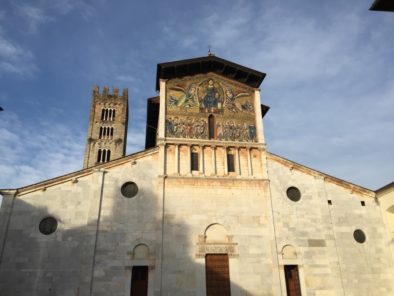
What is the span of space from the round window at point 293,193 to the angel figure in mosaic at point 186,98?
7.17m

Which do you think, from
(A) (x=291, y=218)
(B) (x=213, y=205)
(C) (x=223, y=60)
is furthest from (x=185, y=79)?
(A) (x=291, y=218)

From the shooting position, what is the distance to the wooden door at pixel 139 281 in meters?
14.8

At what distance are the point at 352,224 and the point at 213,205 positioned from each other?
7.77 m

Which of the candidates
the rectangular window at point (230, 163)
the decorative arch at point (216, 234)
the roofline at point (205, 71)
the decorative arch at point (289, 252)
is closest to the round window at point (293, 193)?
the decorative arch at point (289, 252)

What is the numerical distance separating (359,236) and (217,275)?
8.20 m

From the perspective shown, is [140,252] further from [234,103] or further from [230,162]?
[234,103]

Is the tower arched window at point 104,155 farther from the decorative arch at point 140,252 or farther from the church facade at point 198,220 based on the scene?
the decorative arch at point 140,252

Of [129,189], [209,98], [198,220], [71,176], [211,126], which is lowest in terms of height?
[198,220]

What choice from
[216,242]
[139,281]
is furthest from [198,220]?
[139,281]

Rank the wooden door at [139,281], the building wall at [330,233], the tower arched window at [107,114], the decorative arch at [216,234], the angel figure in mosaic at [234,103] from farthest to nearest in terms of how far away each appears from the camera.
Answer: the tower arched window at [107,114], the angel figure in mosaic at [234,103], the building wall at [330,233], the decorative arch at [216,234], the wooden door at [139,281]

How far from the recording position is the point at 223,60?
2056 cm

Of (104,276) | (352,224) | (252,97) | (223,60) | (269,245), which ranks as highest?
(223,60)

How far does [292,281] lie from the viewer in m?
16.4

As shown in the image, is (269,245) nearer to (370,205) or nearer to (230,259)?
(230,259)
